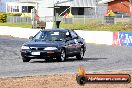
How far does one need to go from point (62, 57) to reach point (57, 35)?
1.29 meters

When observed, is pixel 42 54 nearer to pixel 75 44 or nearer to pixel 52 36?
pixel 52 36

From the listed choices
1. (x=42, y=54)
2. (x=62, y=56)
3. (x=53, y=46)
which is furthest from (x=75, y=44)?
(x=42, y=54)

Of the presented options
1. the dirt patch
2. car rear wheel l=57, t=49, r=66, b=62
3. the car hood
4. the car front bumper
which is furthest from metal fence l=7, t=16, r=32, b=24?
the dirt patch

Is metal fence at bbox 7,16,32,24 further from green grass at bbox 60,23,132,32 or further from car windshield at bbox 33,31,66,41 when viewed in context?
car windshield at bbox 33,31,66,41

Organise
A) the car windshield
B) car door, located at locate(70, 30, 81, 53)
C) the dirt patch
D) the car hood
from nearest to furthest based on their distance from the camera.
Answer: the dirt patch, the car hood, the car windshield, car door, located at locate(70, 30, 81, 53)

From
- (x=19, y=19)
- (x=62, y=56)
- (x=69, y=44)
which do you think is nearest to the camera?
(x=62, y=56)

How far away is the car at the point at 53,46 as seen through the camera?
23.2m

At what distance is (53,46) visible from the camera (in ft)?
76.7

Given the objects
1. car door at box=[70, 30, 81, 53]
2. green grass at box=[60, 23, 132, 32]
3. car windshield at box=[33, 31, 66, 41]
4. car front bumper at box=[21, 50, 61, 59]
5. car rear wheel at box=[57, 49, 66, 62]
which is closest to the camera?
car front bumper at box=[21, 50, 61, 59]

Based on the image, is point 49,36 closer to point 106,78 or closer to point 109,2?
point 106,78

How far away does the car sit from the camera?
76.2ft

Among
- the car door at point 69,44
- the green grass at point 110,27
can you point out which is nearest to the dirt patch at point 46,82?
the car door at point 69,44

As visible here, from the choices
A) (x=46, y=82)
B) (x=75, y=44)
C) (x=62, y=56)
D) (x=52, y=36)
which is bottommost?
(x=62, y=56)

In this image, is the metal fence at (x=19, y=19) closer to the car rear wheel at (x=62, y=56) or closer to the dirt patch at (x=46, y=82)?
the car rear wheel at (x=62, y=56)
